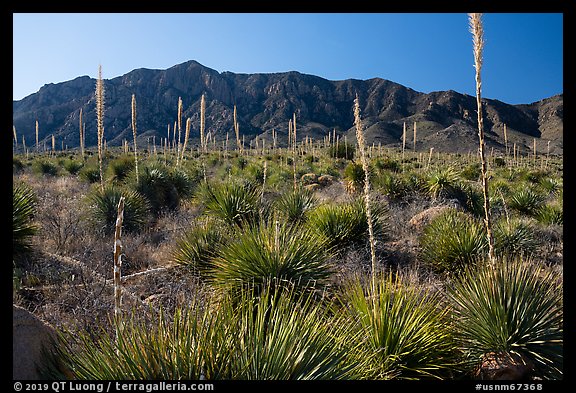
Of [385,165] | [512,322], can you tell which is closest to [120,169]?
[512,322]

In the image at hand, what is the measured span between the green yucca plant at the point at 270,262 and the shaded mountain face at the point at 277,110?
73.5m

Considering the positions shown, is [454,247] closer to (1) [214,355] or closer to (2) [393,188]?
(1) [214,355]

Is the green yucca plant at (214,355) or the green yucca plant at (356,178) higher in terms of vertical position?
the green yucca plant at (356,178)

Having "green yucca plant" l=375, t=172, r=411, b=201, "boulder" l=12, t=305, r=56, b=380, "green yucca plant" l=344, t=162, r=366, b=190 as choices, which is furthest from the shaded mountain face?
"boulder" l=12, t=305, r=56, b=380

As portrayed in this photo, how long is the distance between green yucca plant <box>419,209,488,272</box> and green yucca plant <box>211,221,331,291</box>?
2678mm

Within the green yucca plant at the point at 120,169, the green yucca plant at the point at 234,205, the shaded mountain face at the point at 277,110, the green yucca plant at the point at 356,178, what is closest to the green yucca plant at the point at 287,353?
the green yucca plant at the point at 234,205

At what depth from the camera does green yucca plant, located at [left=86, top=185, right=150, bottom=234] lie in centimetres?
833

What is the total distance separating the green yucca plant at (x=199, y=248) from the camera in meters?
5.84

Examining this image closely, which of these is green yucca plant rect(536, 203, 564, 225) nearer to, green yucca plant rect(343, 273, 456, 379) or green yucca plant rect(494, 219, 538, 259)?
green yucca plant rect(494, 219, 538, 259)

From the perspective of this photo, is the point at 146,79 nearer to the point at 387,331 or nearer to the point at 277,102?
the point at 277,102

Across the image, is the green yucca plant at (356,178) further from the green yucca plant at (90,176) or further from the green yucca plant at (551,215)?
the green yucca plant at (90,176)

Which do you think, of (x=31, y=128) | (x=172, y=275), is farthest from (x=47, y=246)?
(x=31, y=128)
